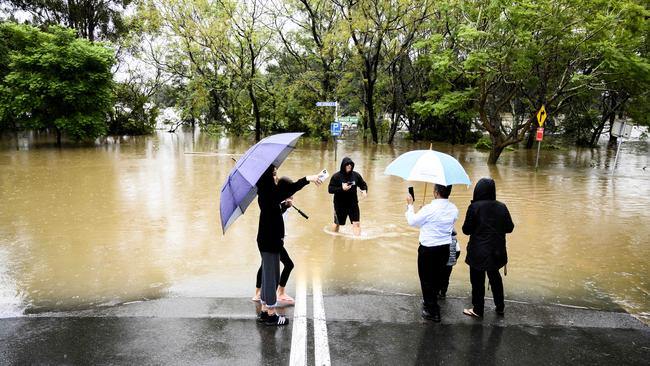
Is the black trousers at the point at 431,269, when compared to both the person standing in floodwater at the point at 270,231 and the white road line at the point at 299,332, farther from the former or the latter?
the person standing in floodwater at the point at 270,231

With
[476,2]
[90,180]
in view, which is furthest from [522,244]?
[476,2]

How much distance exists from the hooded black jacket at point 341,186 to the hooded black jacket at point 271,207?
10.6 feet

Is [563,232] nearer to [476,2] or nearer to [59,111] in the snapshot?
[476,2]

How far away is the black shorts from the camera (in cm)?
828

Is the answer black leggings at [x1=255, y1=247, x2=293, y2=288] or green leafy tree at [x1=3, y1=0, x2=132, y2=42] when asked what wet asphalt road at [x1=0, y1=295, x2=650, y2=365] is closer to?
black leggings at [x1=255, y1=247, x2=293, y2=288]

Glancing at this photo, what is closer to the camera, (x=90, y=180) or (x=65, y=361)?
(x=65, y=361)

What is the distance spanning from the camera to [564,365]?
3865 mm

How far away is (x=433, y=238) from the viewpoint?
15.4 ft

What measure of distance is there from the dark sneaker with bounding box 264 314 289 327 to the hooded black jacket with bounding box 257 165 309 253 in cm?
68

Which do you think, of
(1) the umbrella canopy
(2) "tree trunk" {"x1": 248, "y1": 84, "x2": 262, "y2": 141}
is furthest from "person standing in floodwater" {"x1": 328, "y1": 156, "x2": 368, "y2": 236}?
(2) "tree trunk" {"x1": 248, "y1": 84, "x2": 262, "y2": 141}

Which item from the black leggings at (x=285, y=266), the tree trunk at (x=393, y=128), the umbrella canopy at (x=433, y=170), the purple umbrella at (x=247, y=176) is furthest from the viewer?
the tree trunk at (x=393, y=128)

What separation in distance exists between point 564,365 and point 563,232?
6.23 meters

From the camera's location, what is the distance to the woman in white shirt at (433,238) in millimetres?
4680

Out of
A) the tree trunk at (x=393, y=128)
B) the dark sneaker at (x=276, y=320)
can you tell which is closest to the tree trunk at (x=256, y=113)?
the tree trunk at (x=393, y=128)
